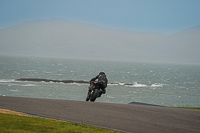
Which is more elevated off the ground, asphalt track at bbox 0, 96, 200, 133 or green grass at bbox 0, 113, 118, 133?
green grass at bbox 0, 113, 118, 133

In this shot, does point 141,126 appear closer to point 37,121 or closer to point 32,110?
point 37,121

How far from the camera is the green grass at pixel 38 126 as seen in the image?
9.00m

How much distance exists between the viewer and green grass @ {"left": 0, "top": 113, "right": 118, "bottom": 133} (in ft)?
29.5

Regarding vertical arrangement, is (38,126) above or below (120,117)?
above

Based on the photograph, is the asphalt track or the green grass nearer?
the green grass

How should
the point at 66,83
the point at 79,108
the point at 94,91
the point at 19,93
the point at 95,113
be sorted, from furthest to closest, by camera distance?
the point at 66,83 → the point at 19,93 → the point at 94,91 → the point at 79,108 → the point at 95,113

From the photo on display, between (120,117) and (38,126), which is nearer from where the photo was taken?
(38,126)

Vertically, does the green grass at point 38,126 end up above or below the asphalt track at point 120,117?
above

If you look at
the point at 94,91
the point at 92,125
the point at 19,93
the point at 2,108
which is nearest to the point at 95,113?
the point at 92,125

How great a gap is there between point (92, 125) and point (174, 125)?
3396mm

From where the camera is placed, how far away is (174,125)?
11.5 metres

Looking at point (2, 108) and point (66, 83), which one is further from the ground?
point (2, 108)

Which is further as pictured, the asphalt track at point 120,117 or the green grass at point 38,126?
the asphalt track at point 120,117

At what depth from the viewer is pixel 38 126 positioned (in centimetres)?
954
